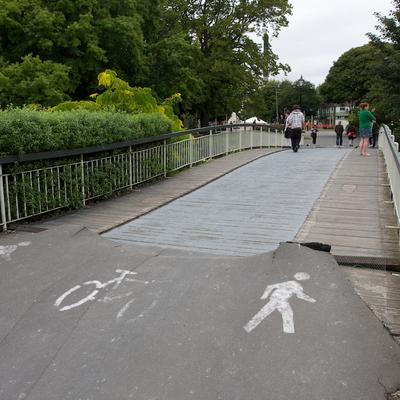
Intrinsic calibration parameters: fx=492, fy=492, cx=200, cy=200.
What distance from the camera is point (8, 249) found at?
222 inches

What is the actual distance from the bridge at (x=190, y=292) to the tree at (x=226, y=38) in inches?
1033

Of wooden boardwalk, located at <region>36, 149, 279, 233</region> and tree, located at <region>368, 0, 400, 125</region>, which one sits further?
tree, located at <region>368, 0, 400, 125</region>

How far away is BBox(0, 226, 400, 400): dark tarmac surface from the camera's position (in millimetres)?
3066

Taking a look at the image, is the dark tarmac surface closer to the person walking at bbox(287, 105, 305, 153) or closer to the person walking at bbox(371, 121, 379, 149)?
the person walking at bbox(287, 105, 305, 153)

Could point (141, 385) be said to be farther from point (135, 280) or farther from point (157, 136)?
point (157, 136)

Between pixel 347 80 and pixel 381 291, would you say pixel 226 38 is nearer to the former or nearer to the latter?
pixel 381 291

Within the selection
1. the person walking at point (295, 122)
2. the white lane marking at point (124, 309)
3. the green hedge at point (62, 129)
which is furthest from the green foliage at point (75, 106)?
the person walking at point (295, 122)

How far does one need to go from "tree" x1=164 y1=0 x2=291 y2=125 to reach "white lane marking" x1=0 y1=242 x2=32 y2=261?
28.5 metres

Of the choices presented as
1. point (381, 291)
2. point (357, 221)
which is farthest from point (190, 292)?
point (357, 221)

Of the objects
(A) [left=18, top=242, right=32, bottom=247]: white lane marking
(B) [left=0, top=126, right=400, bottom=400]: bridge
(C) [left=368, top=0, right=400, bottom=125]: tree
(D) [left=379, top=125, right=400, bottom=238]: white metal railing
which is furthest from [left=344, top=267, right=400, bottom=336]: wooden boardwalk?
(C) [left=368, top=0, right=400, bottom=125]: tree

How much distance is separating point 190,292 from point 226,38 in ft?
107

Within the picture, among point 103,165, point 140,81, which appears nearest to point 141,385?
point 103,165

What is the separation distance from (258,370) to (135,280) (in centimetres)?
182

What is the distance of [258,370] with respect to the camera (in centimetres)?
319
